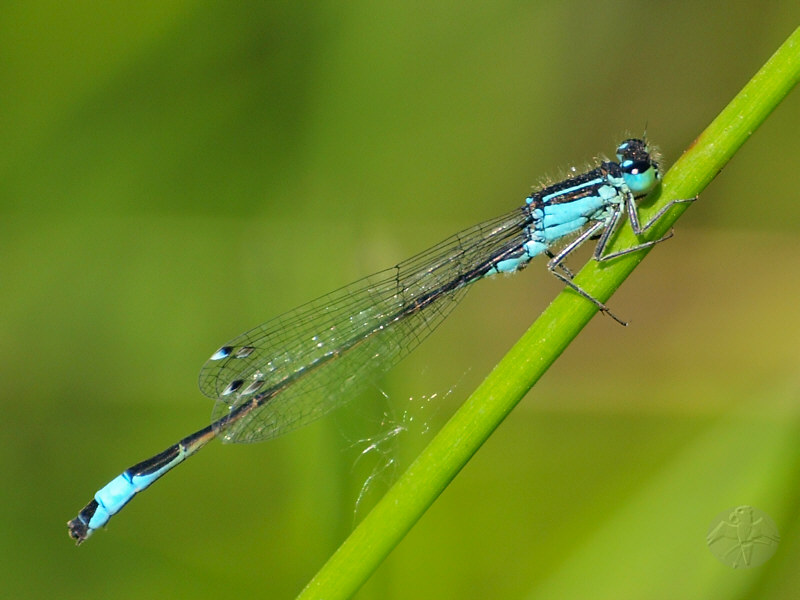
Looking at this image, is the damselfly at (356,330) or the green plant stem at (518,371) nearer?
the green plant stem at (518,371)

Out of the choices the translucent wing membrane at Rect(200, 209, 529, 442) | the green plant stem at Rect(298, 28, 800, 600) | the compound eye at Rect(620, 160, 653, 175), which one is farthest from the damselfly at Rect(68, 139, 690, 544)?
the green plant stem at Rect(298, 28, 800, 600)

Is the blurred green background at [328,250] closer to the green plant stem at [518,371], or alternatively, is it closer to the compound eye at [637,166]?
the compound eye at [637,166]

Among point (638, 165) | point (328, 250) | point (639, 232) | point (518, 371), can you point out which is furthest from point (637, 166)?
point (328, 250)

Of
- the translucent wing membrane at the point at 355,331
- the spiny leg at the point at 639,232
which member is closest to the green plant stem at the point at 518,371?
the spiny leg at the point at 639,232

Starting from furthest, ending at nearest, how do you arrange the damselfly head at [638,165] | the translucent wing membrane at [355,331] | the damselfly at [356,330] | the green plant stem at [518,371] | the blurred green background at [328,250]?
the blurred green background at [328,250] < the translucent wing membrane at [355,331] < the damselfly at [356,330] < the damselfly head at [638,165] < the green plant stem at [518,371]

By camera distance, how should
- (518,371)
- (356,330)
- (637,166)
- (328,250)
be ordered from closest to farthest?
(518,371)
(637,166)
(356,330)
(328,250)

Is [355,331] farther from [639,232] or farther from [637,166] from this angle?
[639,232]

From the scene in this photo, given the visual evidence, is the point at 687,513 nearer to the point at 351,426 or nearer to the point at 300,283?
the point at 351,426
